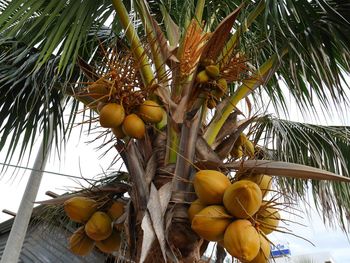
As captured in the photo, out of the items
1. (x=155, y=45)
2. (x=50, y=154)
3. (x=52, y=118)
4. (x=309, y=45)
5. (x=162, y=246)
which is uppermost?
(x=309, y=45)

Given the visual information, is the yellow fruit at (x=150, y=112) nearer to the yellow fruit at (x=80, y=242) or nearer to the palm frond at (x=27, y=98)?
the yellow fruit at (x=80, y=242)

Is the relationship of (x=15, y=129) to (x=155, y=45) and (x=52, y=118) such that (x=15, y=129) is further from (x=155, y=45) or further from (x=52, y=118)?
(x=155, y=45)

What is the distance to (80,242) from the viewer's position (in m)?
1.76

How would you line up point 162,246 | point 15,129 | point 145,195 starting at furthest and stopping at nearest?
point 15,129, point 145,195, point 162,246

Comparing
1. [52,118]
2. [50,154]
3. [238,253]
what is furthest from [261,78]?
[50,154]

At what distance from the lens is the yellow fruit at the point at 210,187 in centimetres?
138

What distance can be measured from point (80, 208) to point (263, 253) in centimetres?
79

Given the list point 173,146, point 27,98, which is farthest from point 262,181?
point 27,98

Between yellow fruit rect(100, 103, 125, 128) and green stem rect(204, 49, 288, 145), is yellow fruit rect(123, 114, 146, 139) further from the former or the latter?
green stem rect(204, 49, 288, 145)

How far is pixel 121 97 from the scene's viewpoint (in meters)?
1.68

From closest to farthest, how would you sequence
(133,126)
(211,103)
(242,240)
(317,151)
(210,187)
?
(242,240), (210,187), (133,126), (211,103), (317,151)

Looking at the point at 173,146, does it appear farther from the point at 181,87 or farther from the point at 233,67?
the point at 233,67

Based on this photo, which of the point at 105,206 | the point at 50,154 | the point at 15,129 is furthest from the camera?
the point at 50,154

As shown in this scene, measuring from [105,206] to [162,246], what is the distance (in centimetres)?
47
